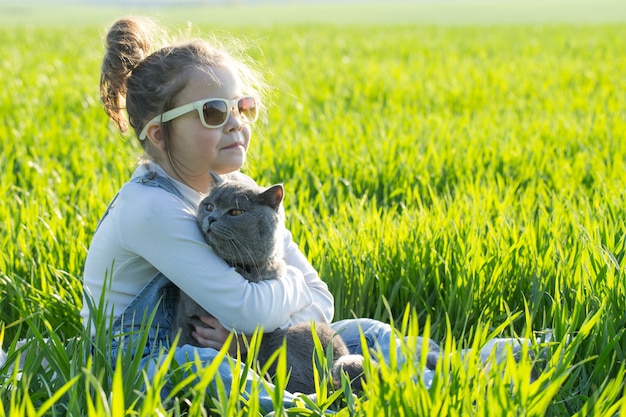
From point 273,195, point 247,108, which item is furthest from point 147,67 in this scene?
point 273,195

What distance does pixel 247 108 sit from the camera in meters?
2.67

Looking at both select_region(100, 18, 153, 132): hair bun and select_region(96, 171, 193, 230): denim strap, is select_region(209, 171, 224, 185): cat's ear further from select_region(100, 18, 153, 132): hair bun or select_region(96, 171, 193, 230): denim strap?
select_region(100, 18, 153, 132): hair bun

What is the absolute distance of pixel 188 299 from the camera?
93.6 inches

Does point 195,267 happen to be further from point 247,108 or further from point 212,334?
point 247,108

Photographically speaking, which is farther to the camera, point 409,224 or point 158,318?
point 409,224

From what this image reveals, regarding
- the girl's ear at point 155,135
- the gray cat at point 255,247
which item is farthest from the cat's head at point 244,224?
the girl's ear at point 155,135

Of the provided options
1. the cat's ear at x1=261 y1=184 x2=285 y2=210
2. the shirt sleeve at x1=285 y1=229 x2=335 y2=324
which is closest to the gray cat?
the cat's ear at x1=261 y1=184 x2=285 y2=210

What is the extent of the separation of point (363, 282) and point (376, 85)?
6068mm

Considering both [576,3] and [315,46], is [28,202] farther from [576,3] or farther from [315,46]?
[576,3]

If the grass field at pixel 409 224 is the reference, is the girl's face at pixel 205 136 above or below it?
above

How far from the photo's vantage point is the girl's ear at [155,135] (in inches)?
104

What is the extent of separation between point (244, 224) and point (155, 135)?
0.56 meters

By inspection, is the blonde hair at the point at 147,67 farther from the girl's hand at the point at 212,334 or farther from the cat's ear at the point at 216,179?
the girl's hand at the point at 212,334

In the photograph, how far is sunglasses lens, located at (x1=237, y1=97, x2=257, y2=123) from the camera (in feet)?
8.71
